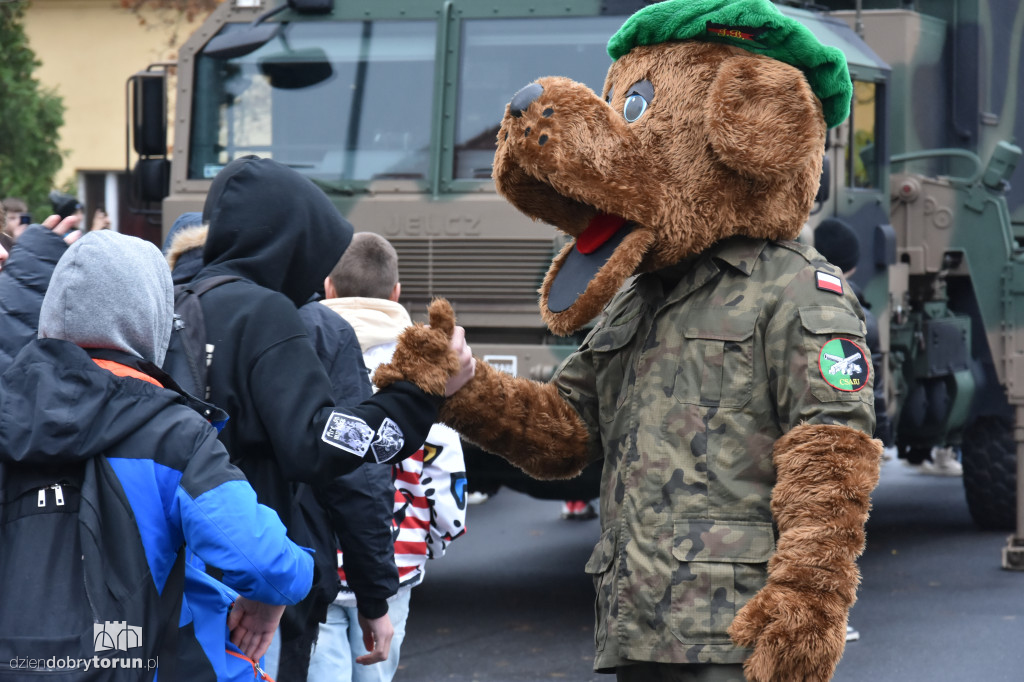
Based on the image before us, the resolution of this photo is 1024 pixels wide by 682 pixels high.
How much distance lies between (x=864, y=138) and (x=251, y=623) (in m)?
5.37

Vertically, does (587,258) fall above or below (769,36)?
below

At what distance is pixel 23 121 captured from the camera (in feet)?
43.0

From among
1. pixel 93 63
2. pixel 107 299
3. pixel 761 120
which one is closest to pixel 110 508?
pixel 107 299

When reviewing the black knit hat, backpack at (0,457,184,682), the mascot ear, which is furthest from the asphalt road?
backpack at (0,457,184,682)

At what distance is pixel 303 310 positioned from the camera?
3.36m

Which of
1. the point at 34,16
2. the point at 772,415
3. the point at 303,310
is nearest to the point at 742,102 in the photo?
the point at 772,415

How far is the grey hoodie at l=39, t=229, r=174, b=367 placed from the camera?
248cm

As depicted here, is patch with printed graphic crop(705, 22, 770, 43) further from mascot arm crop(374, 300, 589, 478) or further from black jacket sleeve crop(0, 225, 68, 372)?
black jacket sleeve crop(0, 225, 68, 372)

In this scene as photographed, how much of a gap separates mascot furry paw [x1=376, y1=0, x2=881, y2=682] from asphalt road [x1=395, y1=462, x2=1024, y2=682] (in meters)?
2.99

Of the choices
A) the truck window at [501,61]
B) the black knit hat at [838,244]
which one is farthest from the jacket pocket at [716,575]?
the black knit hat at [838,244]

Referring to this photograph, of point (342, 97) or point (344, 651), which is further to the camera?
point (342, 97)

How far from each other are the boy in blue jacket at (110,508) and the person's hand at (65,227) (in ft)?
4.45

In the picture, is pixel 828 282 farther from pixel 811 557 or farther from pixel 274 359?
pixel 274 359

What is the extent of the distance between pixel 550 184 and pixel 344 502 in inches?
36.9
